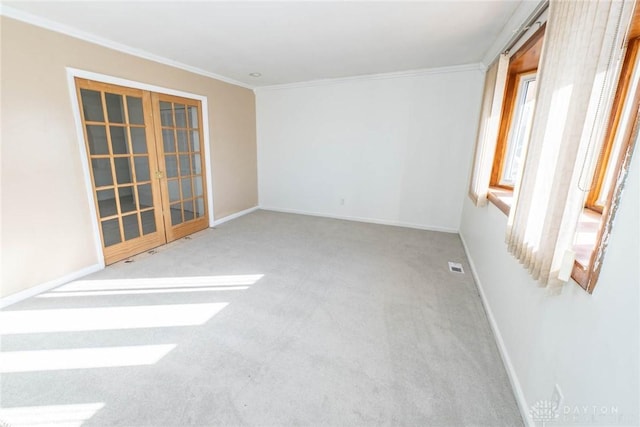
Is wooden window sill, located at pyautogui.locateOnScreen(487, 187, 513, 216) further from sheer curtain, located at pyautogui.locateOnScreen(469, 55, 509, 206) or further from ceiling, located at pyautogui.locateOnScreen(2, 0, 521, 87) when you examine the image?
ceiling, located at pyautogui.locateOnScreen(2, 0, 521, 87)

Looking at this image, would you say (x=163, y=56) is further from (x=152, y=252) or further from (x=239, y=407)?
(x=239, y=407)

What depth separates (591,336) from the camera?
38.5 inches

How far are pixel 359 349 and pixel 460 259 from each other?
2.10 m

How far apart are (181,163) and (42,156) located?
1.59 m

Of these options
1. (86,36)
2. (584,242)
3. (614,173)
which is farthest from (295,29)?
(584,242)

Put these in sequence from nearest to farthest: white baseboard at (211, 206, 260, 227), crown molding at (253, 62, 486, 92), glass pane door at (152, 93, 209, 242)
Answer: glass pane door at (152, 93, 209, 242)
crown molding at (253, 62, 486, 92)
white baseboard at (211, 206, 260, 227)

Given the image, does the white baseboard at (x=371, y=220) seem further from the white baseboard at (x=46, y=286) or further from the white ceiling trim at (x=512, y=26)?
the white baseboard at (x=46, y=286)

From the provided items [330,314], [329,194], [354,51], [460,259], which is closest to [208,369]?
[330,314]

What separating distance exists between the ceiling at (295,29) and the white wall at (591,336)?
2.08 metres

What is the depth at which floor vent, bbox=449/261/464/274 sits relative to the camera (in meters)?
3.01

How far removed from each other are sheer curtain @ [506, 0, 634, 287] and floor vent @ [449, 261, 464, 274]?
5.26 feet

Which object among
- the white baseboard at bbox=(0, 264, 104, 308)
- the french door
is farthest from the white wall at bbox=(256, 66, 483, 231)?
the white baseboard at bbox=(0, 264, 104, 308)

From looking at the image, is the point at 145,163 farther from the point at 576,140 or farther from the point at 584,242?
the point at 584,242

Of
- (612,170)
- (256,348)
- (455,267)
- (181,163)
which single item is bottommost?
(256,348)
